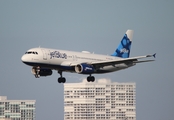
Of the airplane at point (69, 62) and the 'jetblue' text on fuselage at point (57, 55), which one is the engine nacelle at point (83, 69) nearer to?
the airplane at point (69, 62)

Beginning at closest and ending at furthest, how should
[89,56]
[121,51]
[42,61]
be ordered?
[42,61], [89,56], [121,51]

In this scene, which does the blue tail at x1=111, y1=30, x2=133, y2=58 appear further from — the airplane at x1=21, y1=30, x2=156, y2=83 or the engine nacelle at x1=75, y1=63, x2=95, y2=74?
the engine nacelle at x1=75, y1=63, x2=95, y2=74

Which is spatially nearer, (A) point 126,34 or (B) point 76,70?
(B) point 76,70

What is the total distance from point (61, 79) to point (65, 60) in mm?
9609

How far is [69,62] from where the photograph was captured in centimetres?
16300

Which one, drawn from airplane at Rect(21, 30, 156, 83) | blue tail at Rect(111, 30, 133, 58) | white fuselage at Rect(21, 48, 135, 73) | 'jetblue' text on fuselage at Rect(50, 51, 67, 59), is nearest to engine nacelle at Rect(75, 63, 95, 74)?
airplane at Rect(21, 30, 156, 83)

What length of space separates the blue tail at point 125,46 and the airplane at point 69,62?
9.76 meters

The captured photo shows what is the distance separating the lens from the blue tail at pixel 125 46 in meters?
186

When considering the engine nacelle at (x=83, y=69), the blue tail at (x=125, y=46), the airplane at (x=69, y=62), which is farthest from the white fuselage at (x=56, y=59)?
the blue tail at (x=125, y=46)

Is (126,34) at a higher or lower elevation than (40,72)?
higher

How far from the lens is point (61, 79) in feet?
563

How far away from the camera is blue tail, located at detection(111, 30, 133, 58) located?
186 metres

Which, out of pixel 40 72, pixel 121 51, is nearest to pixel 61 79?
pixel 40 72

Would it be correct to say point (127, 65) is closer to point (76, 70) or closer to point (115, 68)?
point (115, 68)
